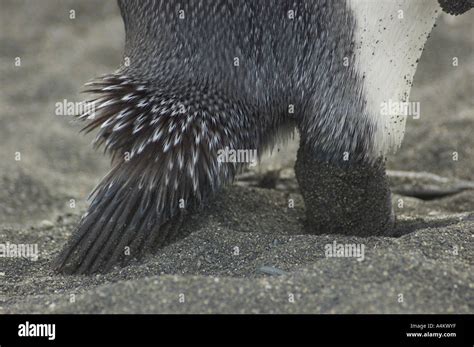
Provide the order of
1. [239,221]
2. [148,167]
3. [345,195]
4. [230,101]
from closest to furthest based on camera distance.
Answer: [148,167] → [230,101] → [345,195] → [239,221]

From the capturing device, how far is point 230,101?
3898mm

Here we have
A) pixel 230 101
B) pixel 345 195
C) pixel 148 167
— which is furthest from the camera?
pixel 345 195

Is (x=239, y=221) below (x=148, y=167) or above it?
below

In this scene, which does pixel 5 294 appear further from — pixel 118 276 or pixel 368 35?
pixel 368 35

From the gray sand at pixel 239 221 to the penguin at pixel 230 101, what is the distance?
228 millimetres

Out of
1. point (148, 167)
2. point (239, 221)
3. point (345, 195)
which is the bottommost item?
point (239, 221)

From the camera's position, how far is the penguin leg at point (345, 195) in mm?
3969

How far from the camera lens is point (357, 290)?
2.95 metres

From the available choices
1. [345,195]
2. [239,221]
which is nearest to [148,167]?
[239,221]

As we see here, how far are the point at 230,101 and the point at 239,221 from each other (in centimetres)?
66

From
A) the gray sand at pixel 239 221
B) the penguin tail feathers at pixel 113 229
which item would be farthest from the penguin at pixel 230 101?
the gray sand at pixel 239 221

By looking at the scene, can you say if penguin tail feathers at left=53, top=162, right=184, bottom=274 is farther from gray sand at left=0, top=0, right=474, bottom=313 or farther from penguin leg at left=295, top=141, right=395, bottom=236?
penguin leg at left=295, top=141, right=395, bottom=236

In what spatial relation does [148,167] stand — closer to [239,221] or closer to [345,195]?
[239,221]

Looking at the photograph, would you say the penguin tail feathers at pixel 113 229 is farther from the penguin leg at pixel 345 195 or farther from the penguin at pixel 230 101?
the penguin leg at pixel 345 195
